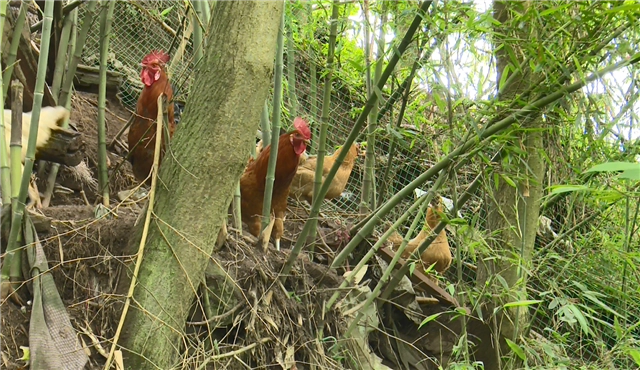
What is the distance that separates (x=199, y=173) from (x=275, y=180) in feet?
4.13

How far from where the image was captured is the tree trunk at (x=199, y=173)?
1932 millimetres

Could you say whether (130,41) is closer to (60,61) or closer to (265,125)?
(60,61)

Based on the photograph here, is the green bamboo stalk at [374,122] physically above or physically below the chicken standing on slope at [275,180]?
above

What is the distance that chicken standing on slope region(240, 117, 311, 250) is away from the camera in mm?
3152

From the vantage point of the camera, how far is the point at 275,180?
3184 millimetres

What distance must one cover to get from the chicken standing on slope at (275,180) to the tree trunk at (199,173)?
3.85 feet

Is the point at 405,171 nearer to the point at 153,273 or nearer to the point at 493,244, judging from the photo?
the point at 493,244

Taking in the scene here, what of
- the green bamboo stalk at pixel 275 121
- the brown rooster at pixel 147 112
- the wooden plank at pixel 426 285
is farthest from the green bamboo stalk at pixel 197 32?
the wooden plank at pixel 426 285

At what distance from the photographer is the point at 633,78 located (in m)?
2.19

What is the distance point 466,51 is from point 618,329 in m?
1.00

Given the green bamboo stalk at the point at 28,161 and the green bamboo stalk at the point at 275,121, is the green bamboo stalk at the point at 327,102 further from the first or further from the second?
the green bamboo stalk at the point at 28,161

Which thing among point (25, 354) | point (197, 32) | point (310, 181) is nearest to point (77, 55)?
point (197, 32)

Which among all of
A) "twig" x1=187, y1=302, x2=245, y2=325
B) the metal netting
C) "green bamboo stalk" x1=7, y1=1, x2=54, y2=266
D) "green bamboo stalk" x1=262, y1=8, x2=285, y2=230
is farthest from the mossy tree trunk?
the metal netting

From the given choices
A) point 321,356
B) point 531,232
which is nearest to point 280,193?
point 321,356
